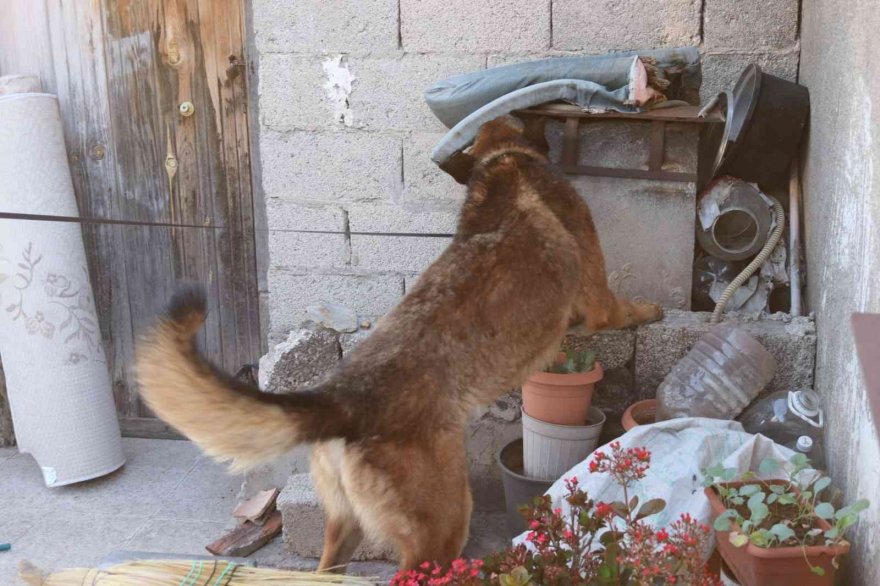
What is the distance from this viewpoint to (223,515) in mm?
4445

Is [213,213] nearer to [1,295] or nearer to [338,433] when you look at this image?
[1,295]

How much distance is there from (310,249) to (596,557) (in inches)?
102

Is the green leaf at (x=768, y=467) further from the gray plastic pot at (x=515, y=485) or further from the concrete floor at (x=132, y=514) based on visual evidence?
the concrete floor at (x=132, y=514)

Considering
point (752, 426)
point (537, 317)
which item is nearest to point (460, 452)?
point (537, 317)

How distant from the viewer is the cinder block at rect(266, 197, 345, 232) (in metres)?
4.43

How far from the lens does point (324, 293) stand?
4492 mm

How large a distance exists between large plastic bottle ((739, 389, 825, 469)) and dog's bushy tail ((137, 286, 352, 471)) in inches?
74.1

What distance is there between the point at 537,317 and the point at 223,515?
2.20m

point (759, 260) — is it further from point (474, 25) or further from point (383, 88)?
point (383, 88)

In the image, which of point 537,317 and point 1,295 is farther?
point 1,295

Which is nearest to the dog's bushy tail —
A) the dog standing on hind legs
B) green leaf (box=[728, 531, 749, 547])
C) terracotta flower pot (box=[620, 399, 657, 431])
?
the dog standing on hind legs

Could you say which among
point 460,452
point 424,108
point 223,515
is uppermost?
point 424,108

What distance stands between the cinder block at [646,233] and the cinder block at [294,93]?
1.32 metres

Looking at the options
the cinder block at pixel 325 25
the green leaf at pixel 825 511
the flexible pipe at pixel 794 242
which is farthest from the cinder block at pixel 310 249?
the green leaf at pixel 825 511
